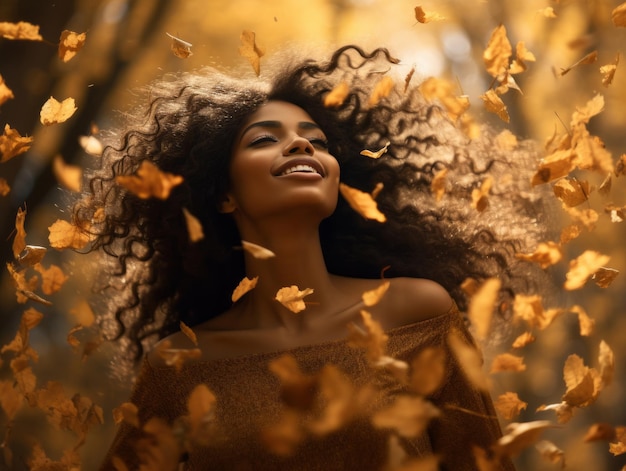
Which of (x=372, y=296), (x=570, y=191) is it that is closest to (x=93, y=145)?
(x=372, y=296)

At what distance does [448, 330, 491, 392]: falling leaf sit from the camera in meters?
1.40

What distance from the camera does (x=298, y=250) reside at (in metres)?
1.79

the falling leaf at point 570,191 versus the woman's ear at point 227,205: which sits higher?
the falling leaf at point 570,191

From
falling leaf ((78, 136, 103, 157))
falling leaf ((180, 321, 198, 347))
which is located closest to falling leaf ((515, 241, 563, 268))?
falling leaf ((180, 321, 198, 347))

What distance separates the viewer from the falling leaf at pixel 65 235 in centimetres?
185

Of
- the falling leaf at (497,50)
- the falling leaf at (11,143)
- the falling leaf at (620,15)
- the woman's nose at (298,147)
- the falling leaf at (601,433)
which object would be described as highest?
the falling leaf at (620,15)

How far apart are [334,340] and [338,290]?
0.13 meters

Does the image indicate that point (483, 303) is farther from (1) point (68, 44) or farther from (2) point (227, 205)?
(1) point (68, 44)

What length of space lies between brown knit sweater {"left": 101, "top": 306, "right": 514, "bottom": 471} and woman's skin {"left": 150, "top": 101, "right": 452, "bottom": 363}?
0.12ft

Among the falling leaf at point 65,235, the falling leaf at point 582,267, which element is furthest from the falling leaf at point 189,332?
the falling leaf at point 582,267

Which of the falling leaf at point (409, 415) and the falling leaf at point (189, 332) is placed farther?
the falling leaf at point (189, 332)

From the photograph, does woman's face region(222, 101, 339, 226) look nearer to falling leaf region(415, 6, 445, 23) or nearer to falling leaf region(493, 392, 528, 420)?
falling leaf region(415, 6, 445, 23)

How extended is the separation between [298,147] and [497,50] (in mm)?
445

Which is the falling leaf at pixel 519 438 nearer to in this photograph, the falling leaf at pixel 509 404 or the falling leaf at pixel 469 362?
the falling leaf at pixel 469 362
